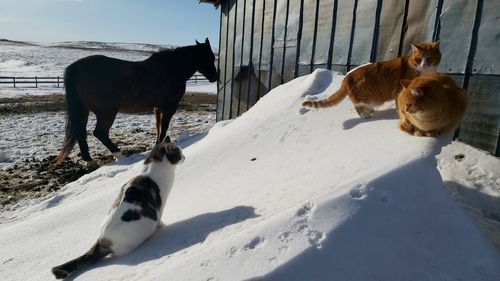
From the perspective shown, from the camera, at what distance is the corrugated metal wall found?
11.7ft

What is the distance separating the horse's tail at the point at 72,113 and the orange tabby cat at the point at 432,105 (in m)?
5.58

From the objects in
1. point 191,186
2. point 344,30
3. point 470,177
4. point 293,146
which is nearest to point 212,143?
point 191,186

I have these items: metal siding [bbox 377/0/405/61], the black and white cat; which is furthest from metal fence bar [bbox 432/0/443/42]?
the black and white cat

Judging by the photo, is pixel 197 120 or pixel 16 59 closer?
pixel 197 120

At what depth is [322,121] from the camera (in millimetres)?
3979

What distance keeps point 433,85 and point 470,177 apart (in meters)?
0.83

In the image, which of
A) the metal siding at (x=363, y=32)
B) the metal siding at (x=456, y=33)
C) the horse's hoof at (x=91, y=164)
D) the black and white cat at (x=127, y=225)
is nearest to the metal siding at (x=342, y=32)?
the metal siding at (x=363, y=32)

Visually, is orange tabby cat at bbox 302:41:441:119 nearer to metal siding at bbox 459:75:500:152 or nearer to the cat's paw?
metal siding at bbox 459:75:500:152

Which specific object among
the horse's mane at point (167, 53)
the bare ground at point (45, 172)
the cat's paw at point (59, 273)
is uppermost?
the horse's mane at point (167, 53)

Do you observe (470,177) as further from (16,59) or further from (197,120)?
(16,59)

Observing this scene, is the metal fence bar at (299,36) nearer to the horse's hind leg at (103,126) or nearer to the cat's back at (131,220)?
the horse's hind leg at (103,126)

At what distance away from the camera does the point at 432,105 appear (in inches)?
106

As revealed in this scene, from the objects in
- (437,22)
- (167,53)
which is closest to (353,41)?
(437,22)

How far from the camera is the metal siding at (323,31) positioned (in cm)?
583
